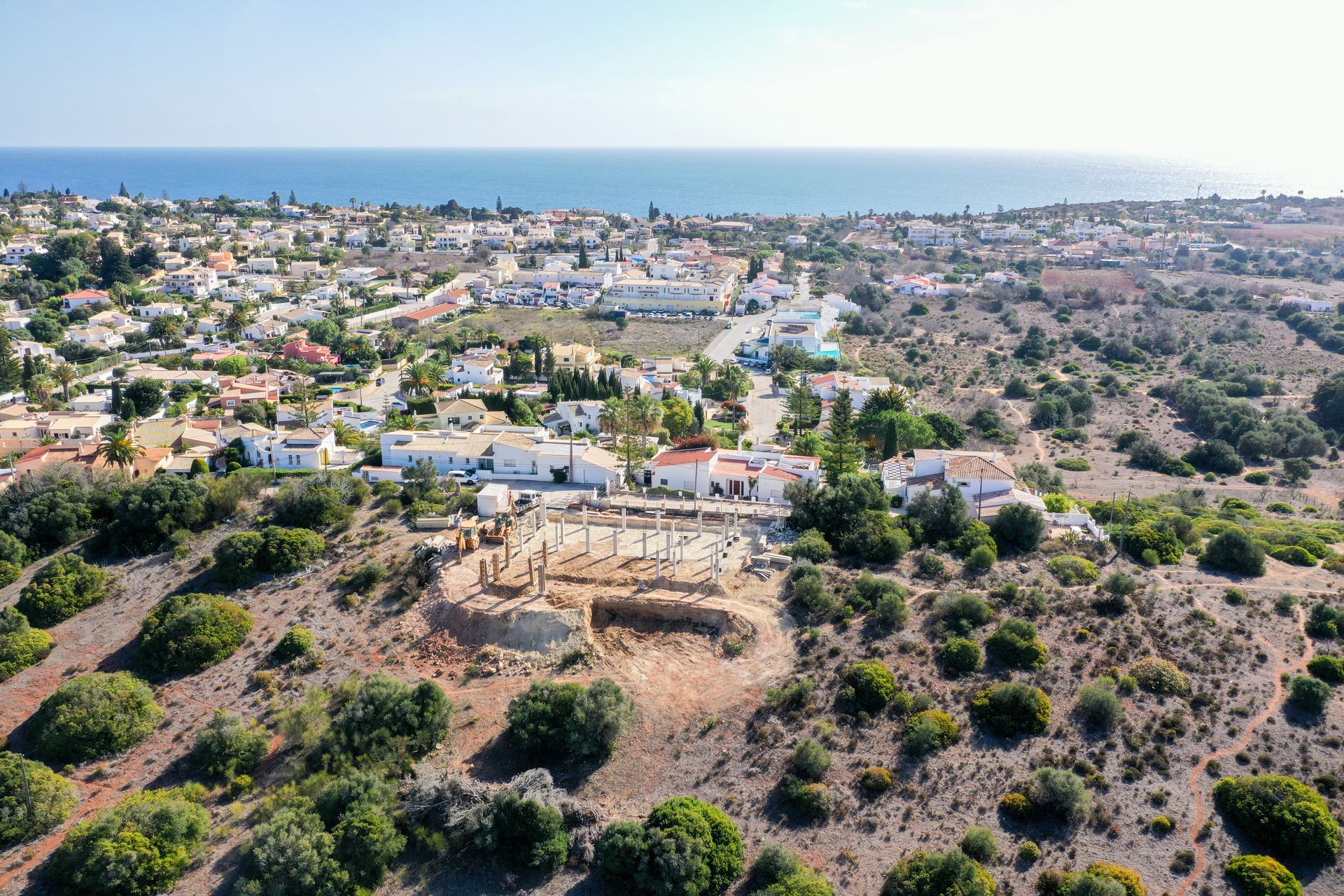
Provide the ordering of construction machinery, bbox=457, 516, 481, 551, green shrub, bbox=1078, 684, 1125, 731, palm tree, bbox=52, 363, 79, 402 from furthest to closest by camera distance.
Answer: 1. palm tree, bbox=52, 363, 79, 402
2. construction machinery, bbox=457, 516, 481, 551
3. green shrub, bbox=1078, 684, 1125, 731

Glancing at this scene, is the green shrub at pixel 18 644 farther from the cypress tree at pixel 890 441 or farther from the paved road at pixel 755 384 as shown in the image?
the cypress tree at pixel 890 441

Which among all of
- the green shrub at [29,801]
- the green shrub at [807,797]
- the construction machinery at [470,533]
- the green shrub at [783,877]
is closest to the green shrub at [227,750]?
the green shrub at [29,801]

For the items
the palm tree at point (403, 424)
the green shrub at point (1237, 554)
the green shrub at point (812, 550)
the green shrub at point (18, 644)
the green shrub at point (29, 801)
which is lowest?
the green shrub at point (29, 801)

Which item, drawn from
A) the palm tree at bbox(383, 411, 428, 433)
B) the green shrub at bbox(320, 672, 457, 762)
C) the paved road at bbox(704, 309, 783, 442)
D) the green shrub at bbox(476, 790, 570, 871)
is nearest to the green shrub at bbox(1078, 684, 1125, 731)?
the green shrub at bbox(476, 790, 570, 871)

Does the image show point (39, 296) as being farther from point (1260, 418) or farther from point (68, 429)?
point (1260, 418)

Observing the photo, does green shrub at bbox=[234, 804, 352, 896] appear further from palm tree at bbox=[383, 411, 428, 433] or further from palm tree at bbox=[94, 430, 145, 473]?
palm tree at bbox=[383, 411, 428, 433]
